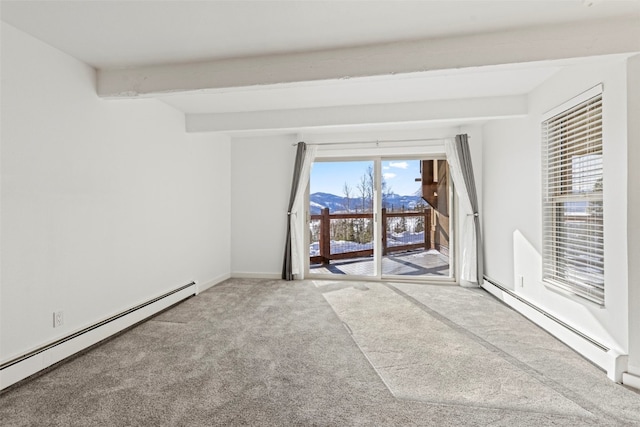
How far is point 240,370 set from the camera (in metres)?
2.33

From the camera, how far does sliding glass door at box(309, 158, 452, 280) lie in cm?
512

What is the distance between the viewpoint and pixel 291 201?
16.9 feet

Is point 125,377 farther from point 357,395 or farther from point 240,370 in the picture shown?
point 357,395

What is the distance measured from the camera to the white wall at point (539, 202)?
224cm

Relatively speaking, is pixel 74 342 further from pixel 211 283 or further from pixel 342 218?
pixel 342 218

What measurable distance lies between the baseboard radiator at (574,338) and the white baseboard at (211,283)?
3.94 m

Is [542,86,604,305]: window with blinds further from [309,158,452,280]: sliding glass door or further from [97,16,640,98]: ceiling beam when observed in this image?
[309,158,452,280]: sliding glass door

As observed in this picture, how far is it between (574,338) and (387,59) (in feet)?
8.80

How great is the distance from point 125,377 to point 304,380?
1233 mm

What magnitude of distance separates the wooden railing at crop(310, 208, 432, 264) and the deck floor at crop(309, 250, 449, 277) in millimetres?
97

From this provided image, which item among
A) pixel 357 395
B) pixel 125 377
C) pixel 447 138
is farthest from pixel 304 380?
pixel 447 138

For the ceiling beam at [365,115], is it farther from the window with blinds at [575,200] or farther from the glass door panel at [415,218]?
the glass door panel at [415,218]

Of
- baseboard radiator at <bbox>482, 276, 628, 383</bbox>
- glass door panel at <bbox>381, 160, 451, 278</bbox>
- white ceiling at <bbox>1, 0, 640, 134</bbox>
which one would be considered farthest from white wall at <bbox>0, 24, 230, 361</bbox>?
baseboard radiator at <bbox>482, 276, 628, 383</bbox>

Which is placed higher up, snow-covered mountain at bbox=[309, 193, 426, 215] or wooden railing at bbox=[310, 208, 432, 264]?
snow-covered mountain at bbox=[309, 193, 426, 215]
